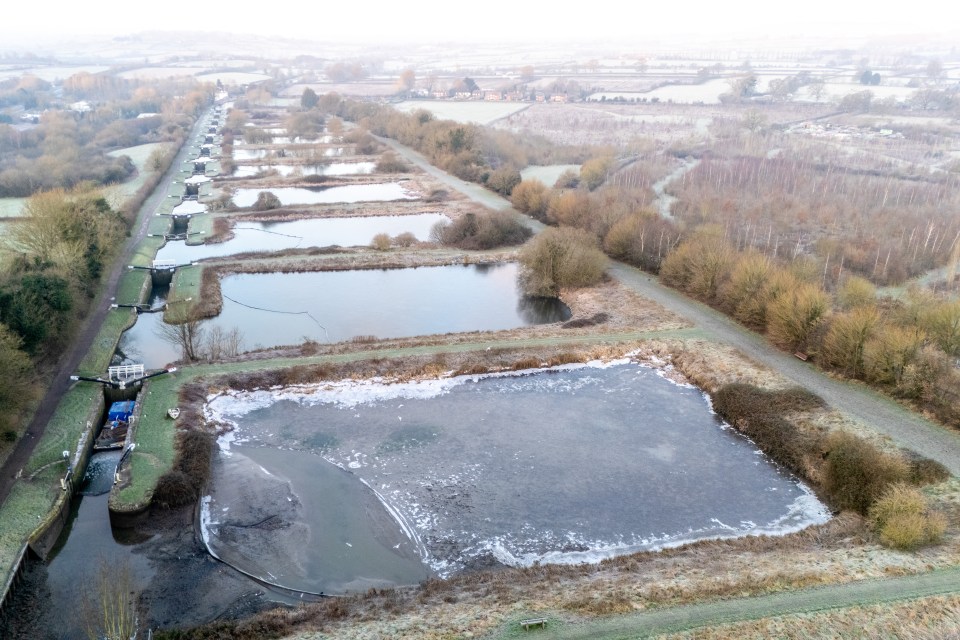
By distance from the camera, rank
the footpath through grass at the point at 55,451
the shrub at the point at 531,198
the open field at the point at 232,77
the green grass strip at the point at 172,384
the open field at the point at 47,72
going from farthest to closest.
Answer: the open field at the point at 232,77 → the open field at the point at 47,72 → the shrub at the point at 531,198 → the green grass strip at the point at 172,384 → the footpath through grass at the point at 55,451

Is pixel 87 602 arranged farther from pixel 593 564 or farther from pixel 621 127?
pixel 621 127

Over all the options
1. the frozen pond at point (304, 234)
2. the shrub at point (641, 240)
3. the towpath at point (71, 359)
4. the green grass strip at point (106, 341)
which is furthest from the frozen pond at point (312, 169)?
the green grass strip at point (106, 341)

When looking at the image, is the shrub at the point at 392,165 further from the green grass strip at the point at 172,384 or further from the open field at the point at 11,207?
the green grass strip at the point at 172,384

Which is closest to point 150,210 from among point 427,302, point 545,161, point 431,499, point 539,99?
point 427,302

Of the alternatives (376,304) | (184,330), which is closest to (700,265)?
(376,304)

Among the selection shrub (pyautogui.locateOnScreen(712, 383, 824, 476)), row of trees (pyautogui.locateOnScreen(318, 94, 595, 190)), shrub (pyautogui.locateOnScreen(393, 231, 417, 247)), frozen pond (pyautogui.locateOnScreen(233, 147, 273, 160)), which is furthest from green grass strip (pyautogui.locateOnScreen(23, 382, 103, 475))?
frozen pond (pyautogui.locateOnScreen(233, 147, 273, 160))

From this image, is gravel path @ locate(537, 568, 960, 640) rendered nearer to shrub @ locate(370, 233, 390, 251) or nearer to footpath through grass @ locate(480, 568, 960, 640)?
footpath through grass @ locate(480, 568, 960, 640)

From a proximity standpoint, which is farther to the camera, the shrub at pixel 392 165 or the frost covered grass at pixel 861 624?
the shrub at pixel 392 165
